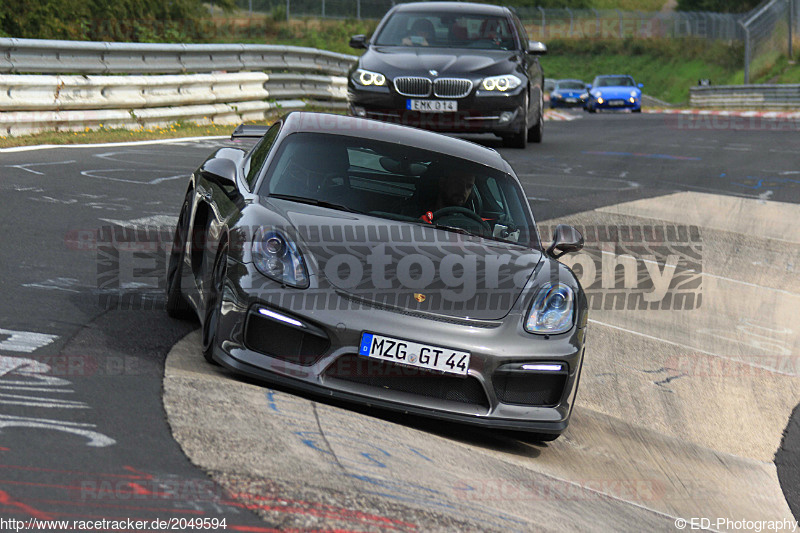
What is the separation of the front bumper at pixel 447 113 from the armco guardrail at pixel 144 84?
3019mm

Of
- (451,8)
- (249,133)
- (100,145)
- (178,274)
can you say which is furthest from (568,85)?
(178,274)

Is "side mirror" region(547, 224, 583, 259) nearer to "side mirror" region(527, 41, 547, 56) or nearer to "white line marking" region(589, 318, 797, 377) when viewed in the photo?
"white line marking" region(589, 318, 797, 377)

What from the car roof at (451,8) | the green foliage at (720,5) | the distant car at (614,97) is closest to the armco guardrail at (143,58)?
the car roof at (451,8)

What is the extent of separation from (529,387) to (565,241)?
125 cm

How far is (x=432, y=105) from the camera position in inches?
543

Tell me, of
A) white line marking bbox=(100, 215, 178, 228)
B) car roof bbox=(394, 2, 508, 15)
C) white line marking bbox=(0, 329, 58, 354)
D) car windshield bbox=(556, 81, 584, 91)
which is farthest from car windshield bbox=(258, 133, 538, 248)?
car windshield bbox=(556, 81, 584, 91)

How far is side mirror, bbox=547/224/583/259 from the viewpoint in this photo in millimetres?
6035

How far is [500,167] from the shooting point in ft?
21.3

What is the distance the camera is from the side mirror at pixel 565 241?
6035 millimetres

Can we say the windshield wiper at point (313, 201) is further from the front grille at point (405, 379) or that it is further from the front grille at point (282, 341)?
the front grille at point (405, 379)

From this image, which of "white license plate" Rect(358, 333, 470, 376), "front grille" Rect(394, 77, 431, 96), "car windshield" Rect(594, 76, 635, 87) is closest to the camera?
"white license plate" Rect(358, 333, 470, 376)

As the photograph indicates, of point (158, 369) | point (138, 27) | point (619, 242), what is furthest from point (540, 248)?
point (138, 27)

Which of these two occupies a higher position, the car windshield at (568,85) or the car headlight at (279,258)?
the car headlight at (279,258)

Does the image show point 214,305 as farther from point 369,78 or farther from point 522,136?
point 522,136
